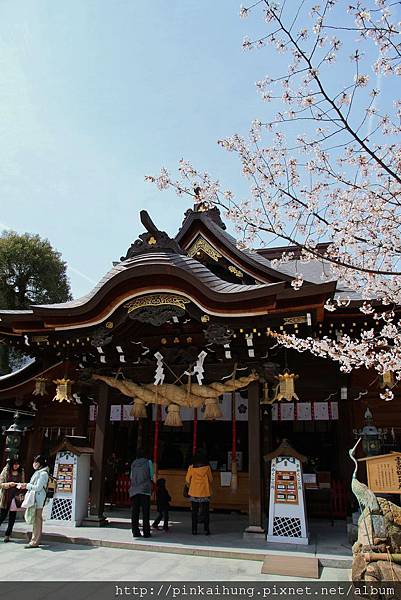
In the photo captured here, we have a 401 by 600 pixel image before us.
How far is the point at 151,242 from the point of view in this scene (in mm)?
9023

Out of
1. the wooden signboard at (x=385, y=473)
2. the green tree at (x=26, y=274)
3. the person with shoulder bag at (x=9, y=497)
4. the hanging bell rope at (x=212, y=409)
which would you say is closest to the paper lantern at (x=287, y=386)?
the hanging bell rope at (x=212, y=409)

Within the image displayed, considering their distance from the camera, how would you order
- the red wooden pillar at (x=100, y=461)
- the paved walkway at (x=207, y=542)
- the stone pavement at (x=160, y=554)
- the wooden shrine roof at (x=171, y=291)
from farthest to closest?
1. the red wooden pillar at (x=100, y=461)
2. the wooden shrine roof at (x=171, y=291)
3. the paved walkway at (x=207, y=542)
4. the stone pavement at (x=160, y=554)

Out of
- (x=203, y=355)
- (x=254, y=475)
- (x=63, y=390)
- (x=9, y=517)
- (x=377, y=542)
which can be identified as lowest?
(x=9, y=517)

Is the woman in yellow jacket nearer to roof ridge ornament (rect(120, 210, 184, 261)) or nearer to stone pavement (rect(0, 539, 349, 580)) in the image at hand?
stone pavement (rect(0, 539, 349, 580))

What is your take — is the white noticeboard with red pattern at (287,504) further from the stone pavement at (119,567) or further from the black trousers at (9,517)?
the black trousers at (9,517)

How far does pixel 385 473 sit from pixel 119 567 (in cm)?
379

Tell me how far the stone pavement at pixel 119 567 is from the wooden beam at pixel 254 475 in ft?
4.24

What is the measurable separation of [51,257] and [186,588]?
76.8 feet

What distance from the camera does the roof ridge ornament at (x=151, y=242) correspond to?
8.86 metres

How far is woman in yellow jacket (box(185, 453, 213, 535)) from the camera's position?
813cm

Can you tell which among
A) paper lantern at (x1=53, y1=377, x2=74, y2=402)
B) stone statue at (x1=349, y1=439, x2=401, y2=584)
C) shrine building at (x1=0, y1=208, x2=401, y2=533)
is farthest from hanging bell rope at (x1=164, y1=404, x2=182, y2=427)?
stone statue at (x1=349, y1=439, x2=401, y2=584)

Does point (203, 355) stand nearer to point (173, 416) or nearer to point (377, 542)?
point (173, 416)

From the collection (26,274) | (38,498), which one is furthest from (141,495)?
(26,274)

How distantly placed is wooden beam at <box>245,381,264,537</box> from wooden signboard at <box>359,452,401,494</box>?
254cm
